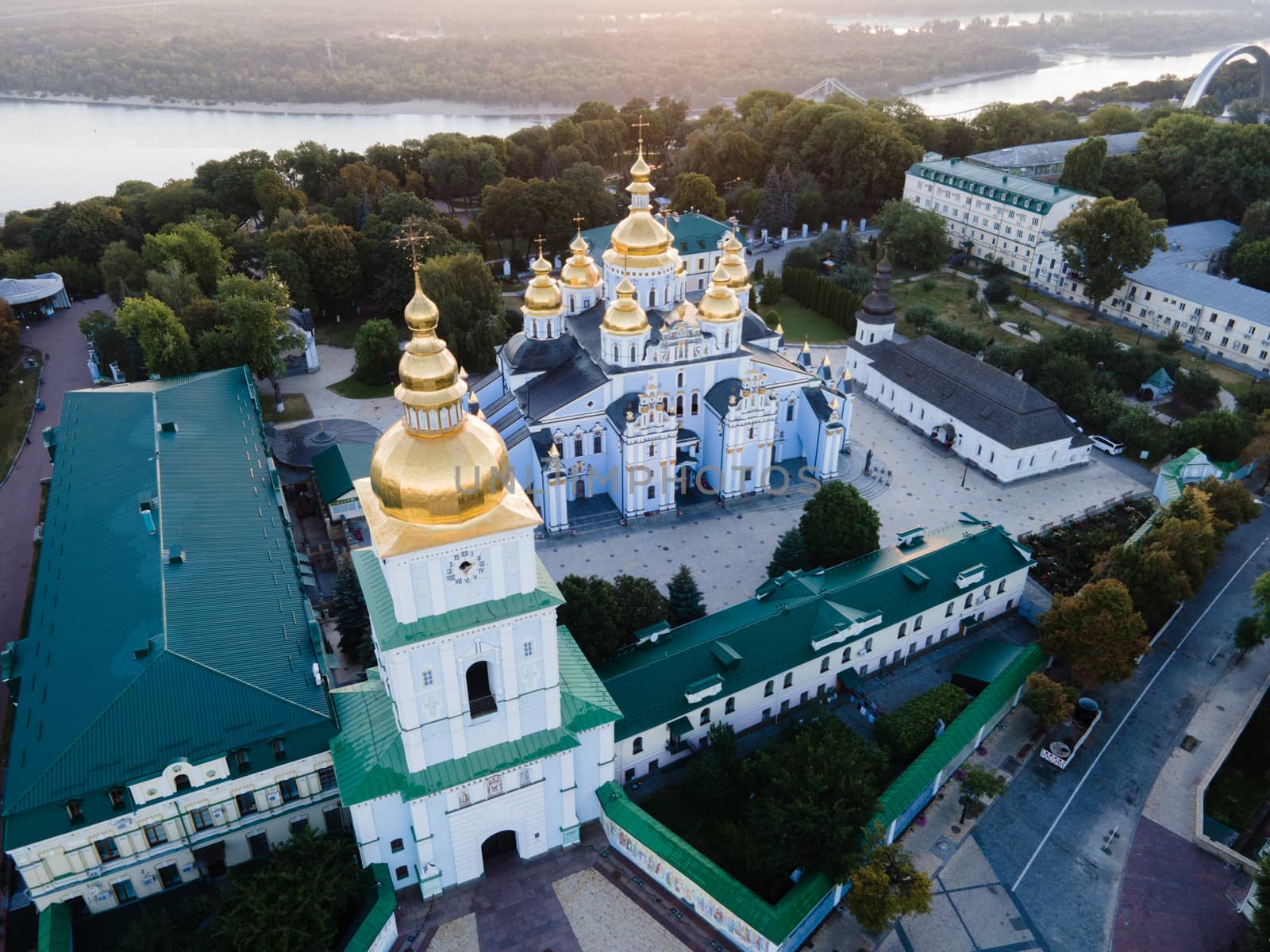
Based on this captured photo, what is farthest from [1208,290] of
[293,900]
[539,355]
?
[293,900]

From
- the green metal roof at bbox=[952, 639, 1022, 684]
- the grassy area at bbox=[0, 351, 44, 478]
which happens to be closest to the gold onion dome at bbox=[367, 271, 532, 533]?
the green metal roof at bbox=[952, 639, 1022, 684]

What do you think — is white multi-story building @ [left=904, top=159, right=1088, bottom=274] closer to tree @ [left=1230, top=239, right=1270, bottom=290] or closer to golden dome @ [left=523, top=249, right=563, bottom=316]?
tree @ [left=1230, top=239, right=1270, bottom=290]

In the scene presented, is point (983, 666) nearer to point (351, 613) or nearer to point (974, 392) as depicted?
point (974, 392)

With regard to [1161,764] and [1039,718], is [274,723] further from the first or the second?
[1161,764]

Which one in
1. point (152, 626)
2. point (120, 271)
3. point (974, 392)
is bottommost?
point (974, 392)

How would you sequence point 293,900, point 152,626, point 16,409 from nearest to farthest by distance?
point 293,900 → point 152,626 → point 16,409

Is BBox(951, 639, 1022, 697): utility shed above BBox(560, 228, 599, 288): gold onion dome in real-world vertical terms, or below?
below

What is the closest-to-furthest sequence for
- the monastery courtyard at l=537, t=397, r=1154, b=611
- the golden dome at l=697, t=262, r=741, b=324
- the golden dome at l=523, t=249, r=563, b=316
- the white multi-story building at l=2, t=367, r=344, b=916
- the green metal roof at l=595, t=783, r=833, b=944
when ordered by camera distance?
1. the green metal roof at l=595, t=783, r=833, b=944
2. the white multi-story building at l=2, t=367, r=344, b=916
3. the monastery courtyard at l=537, t=397, r=1154, b=611
4. the golden dome at l=697, t=262, r=741, b=324
5. the golden dome at l=523, t=249, r=563, b=316
